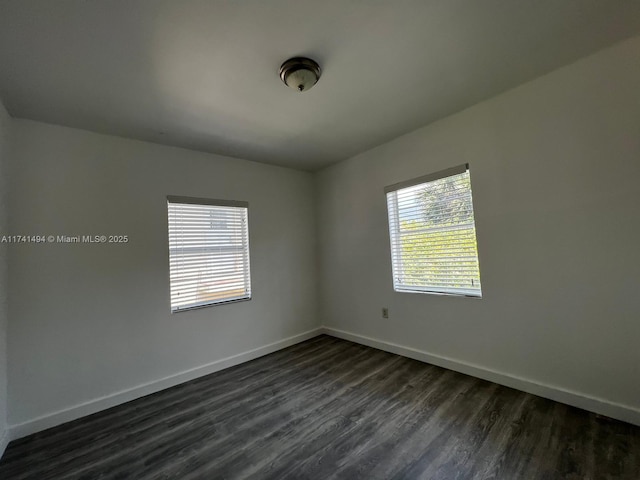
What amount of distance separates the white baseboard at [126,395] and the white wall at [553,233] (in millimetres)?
1973

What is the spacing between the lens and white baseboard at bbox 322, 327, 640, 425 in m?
1.77

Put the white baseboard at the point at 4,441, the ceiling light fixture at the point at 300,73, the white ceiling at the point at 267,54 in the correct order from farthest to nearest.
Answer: the white baseboard at the point at 4,441 → the ceiling light fixture at the point at 300,73 → the white ceiling at the point at 267,54

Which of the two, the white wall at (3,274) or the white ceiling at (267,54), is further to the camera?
the white wall at (3,274)

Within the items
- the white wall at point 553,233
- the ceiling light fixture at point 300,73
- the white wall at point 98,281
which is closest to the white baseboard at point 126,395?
the white wall at point 98,281

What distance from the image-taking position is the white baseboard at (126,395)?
79.6 inches

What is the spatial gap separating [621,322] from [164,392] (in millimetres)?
3842

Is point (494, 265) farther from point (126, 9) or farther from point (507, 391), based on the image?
point (126, 9)

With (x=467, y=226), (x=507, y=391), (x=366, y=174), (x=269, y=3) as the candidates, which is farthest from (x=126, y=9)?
(x=507, y=391)

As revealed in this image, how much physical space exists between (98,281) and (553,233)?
3925 millimetres

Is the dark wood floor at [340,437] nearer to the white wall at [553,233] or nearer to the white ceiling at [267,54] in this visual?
the white wall at [553,233]

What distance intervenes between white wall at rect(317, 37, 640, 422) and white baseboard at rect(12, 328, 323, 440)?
6.47ft

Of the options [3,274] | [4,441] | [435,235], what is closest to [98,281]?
[3,274]

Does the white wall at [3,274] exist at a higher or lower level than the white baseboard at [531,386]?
higher

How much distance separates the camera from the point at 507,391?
220 cm
